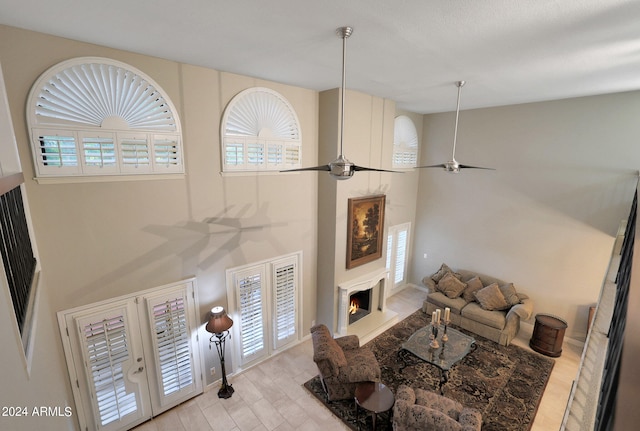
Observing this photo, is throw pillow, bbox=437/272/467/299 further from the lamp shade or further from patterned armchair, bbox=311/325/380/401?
the lamp shade

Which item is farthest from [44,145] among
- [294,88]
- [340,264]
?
[340,264]

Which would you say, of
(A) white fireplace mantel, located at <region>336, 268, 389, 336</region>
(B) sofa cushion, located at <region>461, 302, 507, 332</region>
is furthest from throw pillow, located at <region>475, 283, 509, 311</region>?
(A) white fireplace mantel, located at <region>336, 268, 389, 336</region>

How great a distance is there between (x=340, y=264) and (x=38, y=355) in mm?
4383

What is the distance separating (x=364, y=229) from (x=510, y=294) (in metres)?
3.45

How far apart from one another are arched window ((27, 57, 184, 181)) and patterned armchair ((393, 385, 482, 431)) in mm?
4217

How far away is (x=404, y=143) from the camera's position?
7.43 metres

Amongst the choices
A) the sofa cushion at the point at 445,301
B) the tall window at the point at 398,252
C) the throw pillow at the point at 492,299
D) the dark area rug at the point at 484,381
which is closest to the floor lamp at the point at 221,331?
the dark area rug at the point at 484,381

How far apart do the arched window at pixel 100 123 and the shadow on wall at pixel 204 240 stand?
87 centimetres

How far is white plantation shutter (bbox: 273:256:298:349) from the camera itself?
5.34 metres

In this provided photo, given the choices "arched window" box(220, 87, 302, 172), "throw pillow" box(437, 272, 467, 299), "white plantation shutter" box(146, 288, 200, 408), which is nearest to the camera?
"white plantation shutter" box(146, 288, 200, 408)

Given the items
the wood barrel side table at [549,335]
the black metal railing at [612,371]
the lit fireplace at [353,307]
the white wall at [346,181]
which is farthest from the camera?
the lit fireplace at [353,307]

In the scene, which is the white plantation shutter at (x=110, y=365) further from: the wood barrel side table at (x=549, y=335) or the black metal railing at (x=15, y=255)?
the wood barrel side table at (x=549, y=335)

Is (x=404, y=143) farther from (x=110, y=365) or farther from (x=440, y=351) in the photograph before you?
(x=110, y=365)

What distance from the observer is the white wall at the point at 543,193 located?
5188 millimetres
